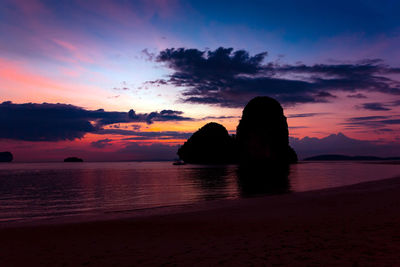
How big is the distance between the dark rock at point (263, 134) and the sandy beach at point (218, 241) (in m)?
169

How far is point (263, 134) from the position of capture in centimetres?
18838

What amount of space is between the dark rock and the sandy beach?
169 meters

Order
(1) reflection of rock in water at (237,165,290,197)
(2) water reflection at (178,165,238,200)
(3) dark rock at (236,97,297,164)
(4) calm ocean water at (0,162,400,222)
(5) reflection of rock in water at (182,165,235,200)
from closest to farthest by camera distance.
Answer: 1. (4) calm ocean water at (0,162,400,222)
2. (2) water reflection at (178,165,238,200)
3. (5) reflection of rock in water at (182,165,235,200)
4. (1) reflection of rock in water at (237,165,290,197)
5. (3) dark rock at (236,97,297,164)

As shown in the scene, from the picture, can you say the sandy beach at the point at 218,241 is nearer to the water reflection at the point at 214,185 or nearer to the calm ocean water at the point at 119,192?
the calm ocean water at the point at 119,192

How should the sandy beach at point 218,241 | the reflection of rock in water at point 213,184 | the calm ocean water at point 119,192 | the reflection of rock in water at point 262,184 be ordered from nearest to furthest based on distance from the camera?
the sandy beach at point 218,241 < the calm ocean water at point 119,192 < the reflection of rock in water at point 213,184 < the reflection of rock in water at point 262,184

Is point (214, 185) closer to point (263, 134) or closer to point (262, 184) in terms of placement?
point (262, 184)

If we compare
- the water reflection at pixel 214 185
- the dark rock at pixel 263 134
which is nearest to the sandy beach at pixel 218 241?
the water reflection at pixel 214 185

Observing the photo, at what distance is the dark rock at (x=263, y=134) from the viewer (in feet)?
611

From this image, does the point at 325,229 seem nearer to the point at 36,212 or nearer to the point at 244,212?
the point at 244,212

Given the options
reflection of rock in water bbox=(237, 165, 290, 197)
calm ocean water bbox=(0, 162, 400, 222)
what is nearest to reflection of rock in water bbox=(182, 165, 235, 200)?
calm ocean water bbox=(0, 162, 400, 222)

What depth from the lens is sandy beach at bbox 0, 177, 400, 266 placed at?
9.10 meters

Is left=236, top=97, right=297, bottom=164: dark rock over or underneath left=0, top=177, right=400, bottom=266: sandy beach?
over

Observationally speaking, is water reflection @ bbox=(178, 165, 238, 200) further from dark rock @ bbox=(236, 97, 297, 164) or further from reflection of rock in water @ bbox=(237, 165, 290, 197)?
dark rock @ bbox=(236, 97, 297, 164)

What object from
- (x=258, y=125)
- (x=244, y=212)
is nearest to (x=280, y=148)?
(x=258, y=125)
